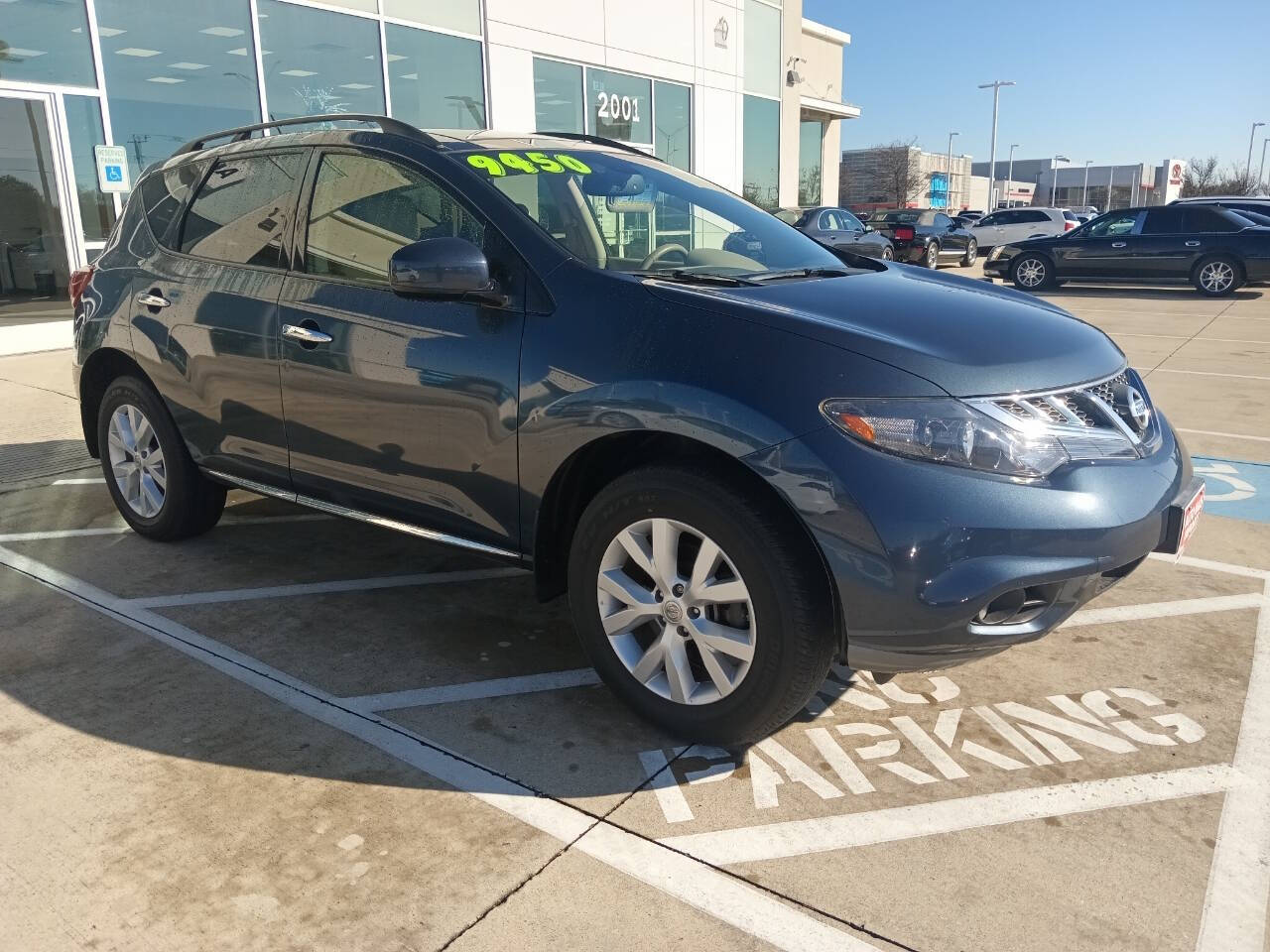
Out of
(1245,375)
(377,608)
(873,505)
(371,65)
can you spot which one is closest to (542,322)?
(873,505)

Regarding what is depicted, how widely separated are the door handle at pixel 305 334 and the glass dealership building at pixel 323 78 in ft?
28.1

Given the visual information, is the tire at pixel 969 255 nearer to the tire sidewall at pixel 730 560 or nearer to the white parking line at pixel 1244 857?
the white parking line at pixel 1244 857

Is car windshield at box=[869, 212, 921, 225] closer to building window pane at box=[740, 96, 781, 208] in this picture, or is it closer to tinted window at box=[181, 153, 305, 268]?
building window pane at box=[740, 96, 781, 208]

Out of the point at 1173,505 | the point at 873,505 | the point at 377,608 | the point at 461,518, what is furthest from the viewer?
the point at 377,608

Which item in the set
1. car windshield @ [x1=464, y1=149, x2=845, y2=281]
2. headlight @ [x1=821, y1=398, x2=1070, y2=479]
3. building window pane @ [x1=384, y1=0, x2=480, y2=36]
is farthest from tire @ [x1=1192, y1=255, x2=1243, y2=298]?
headlight @ [x1=821, y1=398, x2=1070, y2=479]

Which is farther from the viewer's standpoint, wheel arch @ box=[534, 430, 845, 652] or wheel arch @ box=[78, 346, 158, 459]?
wheel arch @ box=[78, 346, 158, 459]

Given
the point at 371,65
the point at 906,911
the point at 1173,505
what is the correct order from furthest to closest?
the point at 371,65 → the point at 1173,505 → the point at 906,911

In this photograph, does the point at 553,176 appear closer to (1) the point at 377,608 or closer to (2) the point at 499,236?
(2) the point at 499,236

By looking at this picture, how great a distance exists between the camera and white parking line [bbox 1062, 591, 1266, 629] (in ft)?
12.4

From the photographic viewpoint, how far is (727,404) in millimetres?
2604

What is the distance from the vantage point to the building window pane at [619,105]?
648 inches

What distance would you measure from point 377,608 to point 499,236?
5.29ft

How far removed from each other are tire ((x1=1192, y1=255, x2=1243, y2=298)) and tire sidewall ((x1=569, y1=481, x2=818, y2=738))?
54.4 ft

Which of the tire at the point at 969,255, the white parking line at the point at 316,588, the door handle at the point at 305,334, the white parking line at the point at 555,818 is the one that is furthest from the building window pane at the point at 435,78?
the tire at the point at 969,255
